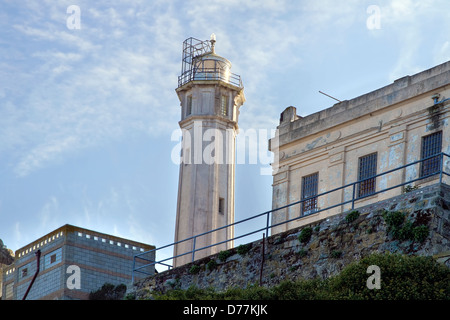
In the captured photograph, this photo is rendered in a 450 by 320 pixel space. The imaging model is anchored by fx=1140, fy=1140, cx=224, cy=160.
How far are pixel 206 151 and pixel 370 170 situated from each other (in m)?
26.5

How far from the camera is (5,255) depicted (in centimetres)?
6394

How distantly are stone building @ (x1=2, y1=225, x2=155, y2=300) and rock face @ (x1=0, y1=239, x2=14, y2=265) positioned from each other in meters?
12.3

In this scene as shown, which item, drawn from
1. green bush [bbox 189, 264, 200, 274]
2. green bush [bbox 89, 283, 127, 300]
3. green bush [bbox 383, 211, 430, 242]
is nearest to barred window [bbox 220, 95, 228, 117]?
green bush [bbox 89, 283, 127, 300]

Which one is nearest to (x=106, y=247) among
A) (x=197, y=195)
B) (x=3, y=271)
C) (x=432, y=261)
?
(x=3, y=271)

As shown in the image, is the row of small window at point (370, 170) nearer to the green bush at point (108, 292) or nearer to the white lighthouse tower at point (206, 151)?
the green bush at point (108, 292)

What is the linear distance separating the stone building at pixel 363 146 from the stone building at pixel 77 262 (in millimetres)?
8459

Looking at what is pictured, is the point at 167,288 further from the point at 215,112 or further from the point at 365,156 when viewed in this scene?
the point at 215,112

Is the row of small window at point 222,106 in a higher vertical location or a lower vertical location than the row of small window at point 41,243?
→ higher

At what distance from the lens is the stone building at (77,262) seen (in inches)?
1884

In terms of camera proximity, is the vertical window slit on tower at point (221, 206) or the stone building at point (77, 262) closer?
the stone building at point (77, 262)

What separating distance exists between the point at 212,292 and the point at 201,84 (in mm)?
40561

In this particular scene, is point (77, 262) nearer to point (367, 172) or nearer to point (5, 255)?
point (367, 172)

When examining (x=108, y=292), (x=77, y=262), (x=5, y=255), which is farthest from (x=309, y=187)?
(x=5, y=255)

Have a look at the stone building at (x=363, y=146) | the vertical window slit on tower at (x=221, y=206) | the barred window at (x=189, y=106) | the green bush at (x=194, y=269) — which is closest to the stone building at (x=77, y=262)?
A: the stone building at (x=363, y=146)
